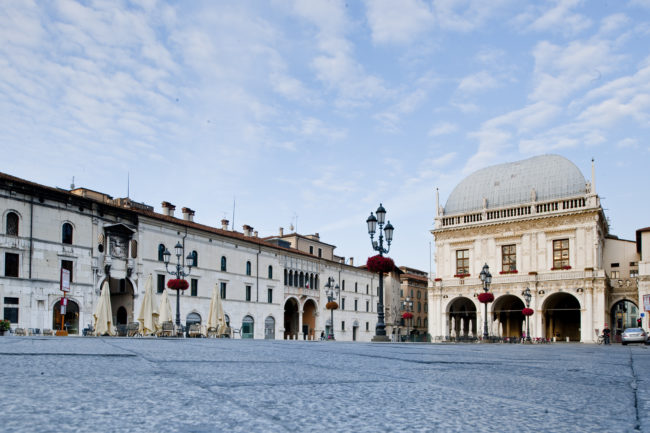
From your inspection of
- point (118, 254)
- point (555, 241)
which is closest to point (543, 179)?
point (555, 241)

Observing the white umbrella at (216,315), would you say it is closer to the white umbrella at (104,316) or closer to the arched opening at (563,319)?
the white umbrella at (104,316)

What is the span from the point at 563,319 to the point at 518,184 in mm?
12822

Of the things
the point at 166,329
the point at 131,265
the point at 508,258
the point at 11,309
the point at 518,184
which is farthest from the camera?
the point at 518,184

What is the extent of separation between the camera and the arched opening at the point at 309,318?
214ft

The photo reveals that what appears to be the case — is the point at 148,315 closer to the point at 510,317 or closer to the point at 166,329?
the point at 166,329

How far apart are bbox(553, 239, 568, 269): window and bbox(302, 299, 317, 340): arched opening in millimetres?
27851

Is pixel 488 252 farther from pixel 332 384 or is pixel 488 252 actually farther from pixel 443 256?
pixel 332 384

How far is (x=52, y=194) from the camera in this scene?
131ft

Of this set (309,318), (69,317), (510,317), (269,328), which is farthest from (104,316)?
(510,317)

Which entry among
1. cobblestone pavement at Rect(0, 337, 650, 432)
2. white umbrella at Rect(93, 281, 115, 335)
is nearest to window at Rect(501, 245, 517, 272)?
white umbrella at Rect(93, 281, 115, 335)

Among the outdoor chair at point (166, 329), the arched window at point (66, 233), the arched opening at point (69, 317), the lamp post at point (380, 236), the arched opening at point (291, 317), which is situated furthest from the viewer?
the arched opening at point (291, 317)

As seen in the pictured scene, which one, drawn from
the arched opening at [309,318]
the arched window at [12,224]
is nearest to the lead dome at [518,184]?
the arched opening at [309,318]

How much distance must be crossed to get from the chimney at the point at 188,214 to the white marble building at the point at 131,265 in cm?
10

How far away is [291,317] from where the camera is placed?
64.6m
